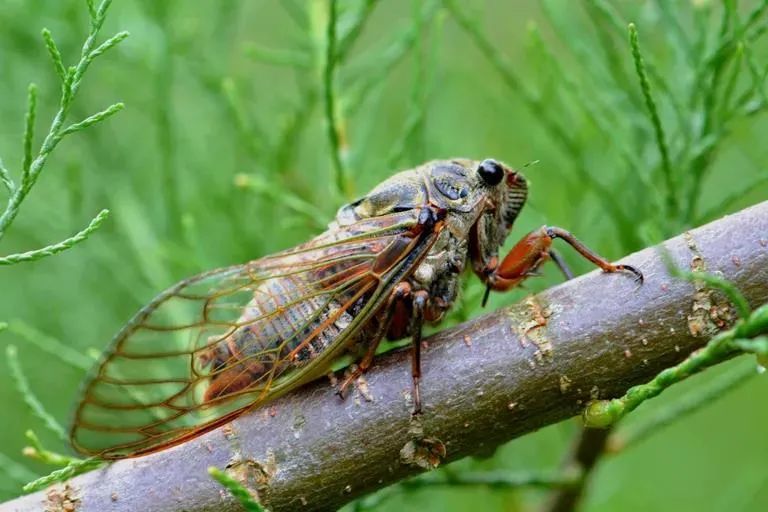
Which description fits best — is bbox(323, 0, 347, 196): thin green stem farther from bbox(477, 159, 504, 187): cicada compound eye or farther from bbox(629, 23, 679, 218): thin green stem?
bbox(629, 23, 679, 218): thin green stem

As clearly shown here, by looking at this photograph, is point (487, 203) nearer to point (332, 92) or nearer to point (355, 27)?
point (332, 92)

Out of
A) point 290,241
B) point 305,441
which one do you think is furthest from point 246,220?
point 305,441

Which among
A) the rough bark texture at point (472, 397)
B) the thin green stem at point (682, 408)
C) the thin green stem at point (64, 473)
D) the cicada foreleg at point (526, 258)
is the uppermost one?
the thin green stem at point (64, 473)

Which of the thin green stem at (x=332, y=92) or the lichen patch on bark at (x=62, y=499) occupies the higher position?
the thin green stem at (x=332, y=92)

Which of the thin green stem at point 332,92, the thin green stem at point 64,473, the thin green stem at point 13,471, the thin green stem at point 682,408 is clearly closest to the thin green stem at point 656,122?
the thin green stem at point 682,408

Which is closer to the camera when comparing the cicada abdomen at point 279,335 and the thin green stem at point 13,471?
the cicada abdomen at point 279,335

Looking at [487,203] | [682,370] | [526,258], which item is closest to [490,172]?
[487,203]

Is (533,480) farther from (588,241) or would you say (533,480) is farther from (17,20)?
(17,20)

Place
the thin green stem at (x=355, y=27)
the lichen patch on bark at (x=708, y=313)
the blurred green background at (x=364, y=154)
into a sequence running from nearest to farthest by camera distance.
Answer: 1. the lichen patch on bark at (x=708, y=313)
2. the blurred green background at (x=364, y=154)
3. the thin green stem at (x=355, y=27)

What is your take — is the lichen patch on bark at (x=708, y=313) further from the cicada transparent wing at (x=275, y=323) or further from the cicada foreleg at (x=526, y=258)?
the cicada transparent wing at (x=275, y=323)
